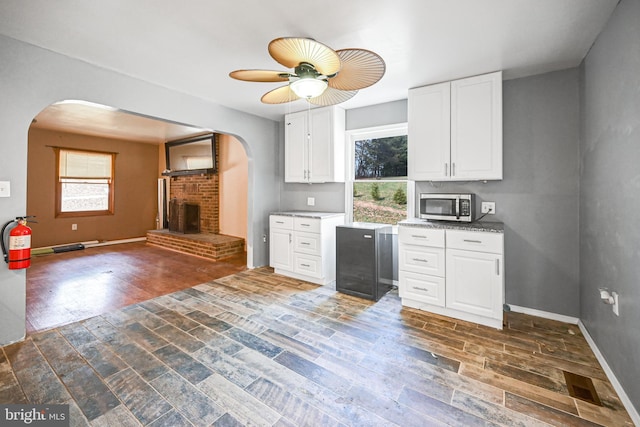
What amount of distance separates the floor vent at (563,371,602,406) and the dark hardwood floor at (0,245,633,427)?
0.02 m

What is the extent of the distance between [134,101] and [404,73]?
289cm

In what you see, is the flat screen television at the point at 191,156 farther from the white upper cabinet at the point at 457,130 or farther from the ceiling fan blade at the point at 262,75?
the white upper cabinet at the point at 457,130

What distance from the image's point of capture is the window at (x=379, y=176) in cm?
377

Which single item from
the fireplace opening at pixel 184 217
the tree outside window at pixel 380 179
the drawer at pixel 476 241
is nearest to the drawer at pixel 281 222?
the tree outside window at pixel 380 179

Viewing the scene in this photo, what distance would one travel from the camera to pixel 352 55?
1.77 meters

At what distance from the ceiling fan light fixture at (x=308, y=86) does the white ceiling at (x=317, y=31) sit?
479mm

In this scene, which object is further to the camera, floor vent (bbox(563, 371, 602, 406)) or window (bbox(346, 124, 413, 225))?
window (bbox(346, 124, 413, 225))

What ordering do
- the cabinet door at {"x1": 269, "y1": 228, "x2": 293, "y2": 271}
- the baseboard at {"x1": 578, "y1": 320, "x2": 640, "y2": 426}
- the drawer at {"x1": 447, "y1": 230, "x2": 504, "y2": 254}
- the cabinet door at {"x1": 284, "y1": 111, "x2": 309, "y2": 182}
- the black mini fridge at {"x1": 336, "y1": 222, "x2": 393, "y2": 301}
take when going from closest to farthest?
the baseboard at {"x1": 578, "y1": 320, "x2": 640, "y2": 426}
the drawer at {"x1": 447, "y1": 230, "x2": 504, "y2": 254}
the black mini fridge at {"x1": 336, "y1": 222, "x2": 393, "y2": 301}
the cabinet door at {"x1": 269, "y1": 228, "x2": 293, "y2": 271}
the cabinet door at {"x1": 284, "y1": 111, "x2": 309, "y2": 182}

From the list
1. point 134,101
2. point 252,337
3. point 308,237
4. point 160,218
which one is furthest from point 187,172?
point 252,337

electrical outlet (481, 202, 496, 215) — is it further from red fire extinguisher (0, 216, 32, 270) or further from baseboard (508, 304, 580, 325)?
red fire extinguisher (0, 216, 32, 270)

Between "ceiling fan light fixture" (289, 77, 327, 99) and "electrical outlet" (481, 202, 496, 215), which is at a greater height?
"ceiling fan light fixture" (289, 77, 327, 99)

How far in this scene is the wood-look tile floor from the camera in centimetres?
161

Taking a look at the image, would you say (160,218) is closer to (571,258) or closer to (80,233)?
(80,233)

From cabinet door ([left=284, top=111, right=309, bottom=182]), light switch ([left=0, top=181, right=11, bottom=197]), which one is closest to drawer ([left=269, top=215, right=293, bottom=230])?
cabinet door ([left=284, top=111, right=309, bottom=182])
